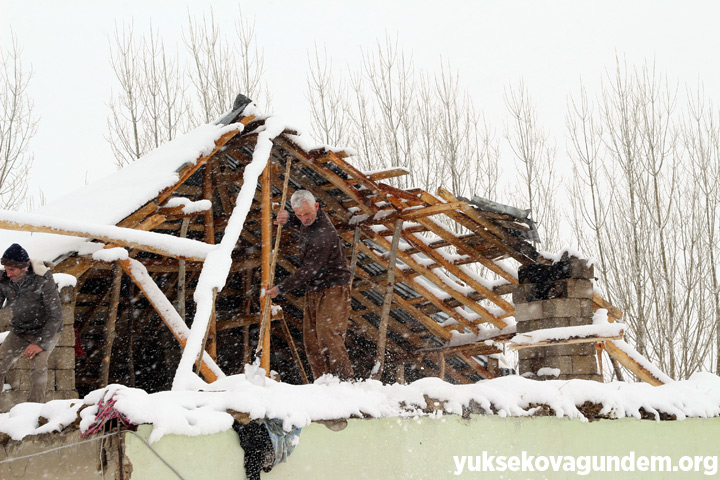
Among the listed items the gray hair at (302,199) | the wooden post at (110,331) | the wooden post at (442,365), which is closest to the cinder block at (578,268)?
the wooden post at (442,365)

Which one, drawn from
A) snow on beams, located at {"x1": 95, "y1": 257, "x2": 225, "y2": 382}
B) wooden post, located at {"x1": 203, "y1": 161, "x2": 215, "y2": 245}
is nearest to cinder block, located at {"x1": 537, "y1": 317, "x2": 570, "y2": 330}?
wooden post, located at {"x1": 203, "y1": 161, "x2": 215, "y2": 245}

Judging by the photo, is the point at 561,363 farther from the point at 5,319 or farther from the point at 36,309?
the point at 5,319

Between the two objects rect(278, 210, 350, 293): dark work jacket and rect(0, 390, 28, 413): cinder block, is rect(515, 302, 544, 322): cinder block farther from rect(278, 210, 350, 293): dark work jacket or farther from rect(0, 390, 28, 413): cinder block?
rect(0, 390, 28, 413): cinder block

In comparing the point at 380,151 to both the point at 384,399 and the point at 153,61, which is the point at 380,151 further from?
the point at 384,399

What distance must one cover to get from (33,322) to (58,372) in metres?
0.80

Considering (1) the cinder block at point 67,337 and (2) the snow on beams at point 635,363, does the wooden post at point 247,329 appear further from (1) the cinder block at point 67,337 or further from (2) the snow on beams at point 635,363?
(2) the snow on beams at point 635,363

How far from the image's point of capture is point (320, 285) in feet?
19.0

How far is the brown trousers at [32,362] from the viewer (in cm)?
553

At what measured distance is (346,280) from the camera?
19.2 ft

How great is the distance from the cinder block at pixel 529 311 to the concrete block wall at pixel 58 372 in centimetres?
501

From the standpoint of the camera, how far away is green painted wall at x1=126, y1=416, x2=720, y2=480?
3.38 meters

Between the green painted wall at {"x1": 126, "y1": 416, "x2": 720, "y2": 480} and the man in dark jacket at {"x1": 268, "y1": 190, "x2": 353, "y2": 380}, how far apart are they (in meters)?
1.31

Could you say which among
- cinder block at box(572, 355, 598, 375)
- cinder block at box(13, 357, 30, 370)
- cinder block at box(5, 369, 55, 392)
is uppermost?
cinder block at box(572, 355, 598, 375)

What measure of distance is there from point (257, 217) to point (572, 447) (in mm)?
5257
